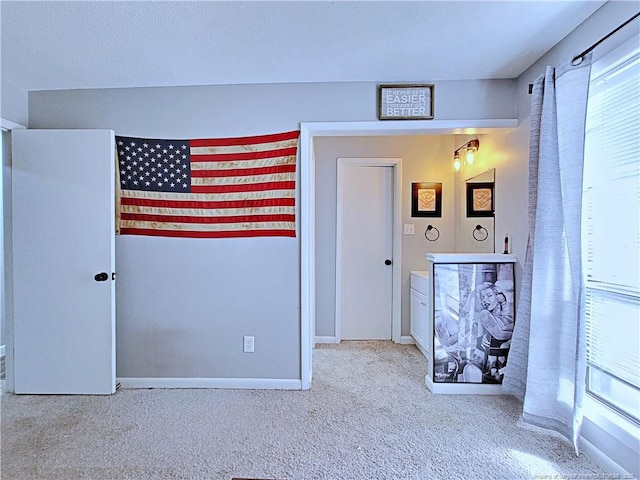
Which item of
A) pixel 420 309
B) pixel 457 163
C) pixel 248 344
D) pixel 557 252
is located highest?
pixel 457 163

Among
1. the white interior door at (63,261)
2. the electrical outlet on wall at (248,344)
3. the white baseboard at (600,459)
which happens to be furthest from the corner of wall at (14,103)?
the white baseboard at (600,459)

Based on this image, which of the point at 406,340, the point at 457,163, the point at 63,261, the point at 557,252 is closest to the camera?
the point at 557,252

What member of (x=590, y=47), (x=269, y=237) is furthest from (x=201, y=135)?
(x=590, y=47)

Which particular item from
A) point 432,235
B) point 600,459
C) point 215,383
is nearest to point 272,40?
point 215,383

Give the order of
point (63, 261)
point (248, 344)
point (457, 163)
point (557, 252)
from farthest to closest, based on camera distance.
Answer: point (457, 163) → point (248, 344) → point (63, 261) → point (557, 252)

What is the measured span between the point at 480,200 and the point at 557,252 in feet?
4.21

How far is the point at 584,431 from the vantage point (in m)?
1.95

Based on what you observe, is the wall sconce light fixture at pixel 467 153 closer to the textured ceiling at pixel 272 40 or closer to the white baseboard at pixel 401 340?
the textured ceiling at pixel 272 40

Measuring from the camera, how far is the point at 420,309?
347 cm

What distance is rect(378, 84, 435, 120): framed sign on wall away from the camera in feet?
8.78

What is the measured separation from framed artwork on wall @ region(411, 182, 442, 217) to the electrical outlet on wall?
2281mm

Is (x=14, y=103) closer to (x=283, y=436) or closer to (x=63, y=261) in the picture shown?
(x=63, y=261)

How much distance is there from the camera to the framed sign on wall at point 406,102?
2676 mm

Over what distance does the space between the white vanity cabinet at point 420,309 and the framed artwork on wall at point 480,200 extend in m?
0.77
